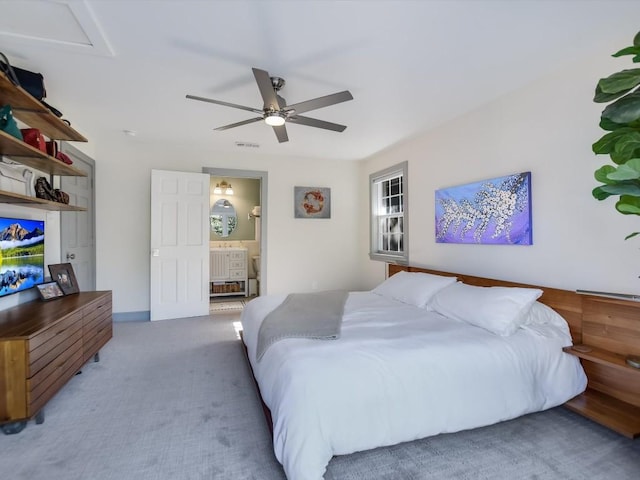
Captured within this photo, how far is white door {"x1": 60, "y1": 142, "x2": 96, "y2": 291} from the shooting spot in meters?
3.59

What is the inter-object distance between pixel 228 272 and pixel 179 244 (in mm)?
1797

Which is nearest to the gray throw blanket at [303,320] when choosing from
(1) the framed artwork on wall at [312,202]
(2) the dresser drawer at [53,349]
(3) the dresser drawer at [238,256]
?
(2) the dresser drawer at [53,349]

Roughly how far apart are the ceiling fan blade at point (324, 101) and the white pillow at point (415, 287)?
6.04ft

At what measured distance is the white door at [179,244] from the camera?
177 inches

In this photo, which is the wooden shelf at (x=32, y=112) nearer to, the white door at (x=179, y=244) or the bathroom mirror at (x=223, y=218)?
the white door at (x=179, y=244)

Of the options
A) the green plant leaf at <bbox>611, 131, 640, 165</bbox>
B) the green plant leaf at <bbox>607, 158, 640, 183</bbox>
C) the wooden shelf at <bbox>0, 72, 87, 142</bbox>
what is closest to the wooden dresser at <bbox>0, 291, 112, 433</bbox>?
the wooden shelf at <bbox>0, 72, 87, 142</bbox>

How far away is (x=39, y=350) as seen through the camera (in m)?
1.99

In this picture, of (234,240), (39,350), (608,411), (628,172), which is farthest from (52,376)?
(234,240)

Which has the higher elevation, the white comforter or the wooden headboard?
the wooden headboard

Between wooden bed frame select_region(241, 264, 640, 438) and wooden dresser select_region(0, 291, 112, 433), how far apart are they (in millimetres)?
1394

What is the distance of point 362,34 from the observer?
81.3 inches

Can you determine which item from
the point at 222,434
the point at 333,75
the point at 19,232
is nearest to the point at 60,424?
the point at 222,434

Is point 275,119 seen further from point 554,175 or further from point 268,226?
point 268,226

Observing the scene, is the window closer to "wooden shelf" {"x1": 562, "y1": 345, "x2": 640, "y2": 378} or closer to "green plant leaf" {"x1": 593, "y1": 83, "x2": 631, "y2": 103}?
"wooden shelf" {"x1": 562, "y1": 345, "x2": 640, "y2": 378}
